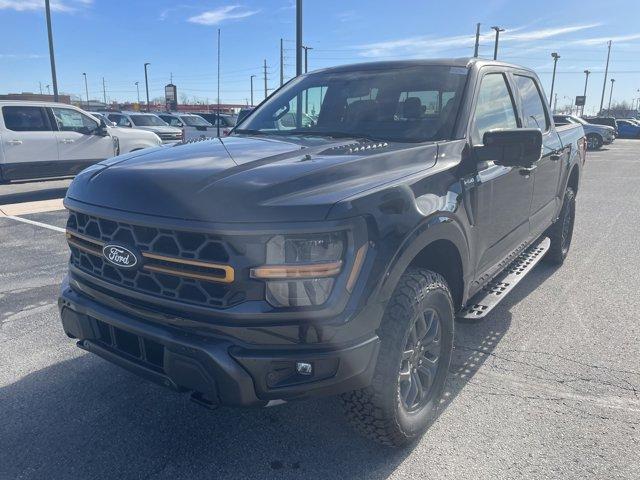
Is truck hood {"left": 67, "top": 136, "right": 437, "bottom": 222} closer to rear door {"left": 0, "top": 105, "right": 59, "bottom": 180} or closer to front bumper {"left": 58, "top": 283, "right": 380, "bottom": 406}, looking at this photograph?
front bumper {"left": 58, "top": 283, "right": 380, "bottom": 406}

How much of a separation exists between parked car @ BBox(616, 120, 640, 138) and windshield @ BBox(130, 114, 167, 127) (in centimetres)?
3717

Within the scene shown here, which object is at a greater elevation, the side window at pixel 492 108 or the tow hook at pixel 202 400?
the side window at pixel 492 108

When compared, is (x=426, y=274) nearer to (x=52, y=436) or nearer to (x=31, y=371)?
(x=52, y=436)

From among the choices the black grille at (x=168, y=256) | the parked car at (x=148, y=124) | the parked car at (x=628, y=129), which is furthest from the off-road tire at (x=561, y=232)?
the parked car at (x=628, y=129)

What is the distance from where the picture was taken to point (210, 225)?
203 centimetres

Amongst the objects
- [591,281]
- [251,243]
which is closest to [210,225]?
[251,243]

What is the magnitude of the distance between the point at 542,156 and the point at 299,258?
3081 mm

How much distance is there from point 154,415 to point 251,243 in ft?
4.74

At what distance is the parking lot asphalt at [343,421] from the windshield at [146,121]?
16.1 metres

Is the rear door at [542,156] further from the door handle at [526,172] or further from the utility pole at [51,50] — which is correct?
the utility pole at [51,50]

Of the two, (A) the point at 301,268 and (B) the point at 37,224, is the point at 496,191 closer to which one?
(A) the point at 301,268

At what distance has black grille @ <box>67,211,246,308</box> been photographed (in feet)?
6.87

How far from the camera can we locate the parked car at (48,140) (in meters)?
10.4

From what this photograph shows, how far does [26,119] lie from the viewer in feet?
35.2
